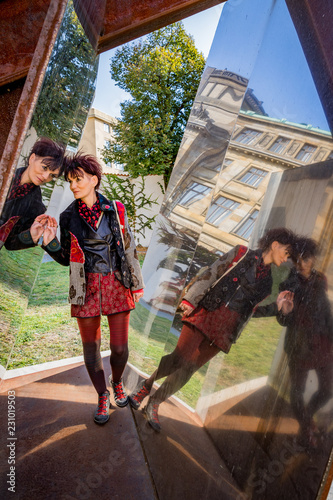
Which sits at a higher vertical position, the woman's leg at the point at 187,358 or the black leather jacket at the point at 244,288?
the black leather jacket at the point at 244,288

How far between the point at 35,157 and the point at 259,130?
1.17m

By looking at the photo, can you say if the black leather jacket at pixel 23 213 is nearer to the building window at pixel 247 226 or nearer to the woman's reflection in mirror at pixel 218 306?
the woman's reflection in mirror at pixel 218 306

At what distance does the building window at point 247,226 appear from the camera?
1466 mm

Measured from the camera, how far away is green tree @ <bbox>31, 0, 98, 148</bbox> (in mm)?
1761

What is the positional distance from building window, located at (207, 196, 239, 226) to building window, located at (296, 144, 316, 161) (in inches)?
16.5

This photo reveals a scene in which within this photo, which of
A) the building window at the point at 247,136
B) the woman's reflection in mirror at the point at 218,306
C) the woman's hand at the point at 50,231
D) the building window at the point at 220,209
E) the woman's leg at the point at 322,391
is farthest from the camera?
the woman's hand at the point at 50,231

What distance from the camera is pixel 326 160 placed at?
1.13 metres

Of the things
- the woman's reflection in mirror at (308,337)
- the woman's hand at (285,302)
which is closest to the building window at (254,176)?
the woman's reflection in mirror at (308,337)

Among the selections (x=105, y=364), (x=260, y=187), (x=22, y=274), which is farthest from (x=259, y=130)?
(x=105, y=364)

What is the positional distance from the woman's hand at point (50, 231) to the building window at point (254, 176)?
1.15 metres

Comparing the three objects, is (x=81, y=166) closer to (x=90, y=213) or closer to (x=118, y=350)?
(x=90, y=213)

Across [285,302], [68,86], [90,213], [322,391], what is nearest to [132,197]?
[90,213]

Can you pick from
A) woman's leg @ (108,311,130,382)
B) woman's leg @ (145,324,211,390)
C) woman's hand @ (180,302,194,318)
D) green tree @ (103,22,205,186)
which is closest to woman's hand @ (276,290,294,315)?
woman's leg @ (145,324,211,390)

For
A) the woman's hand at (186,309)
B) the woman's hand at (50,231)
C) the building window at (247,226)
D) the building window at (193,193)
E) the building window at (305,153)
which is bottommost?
the woman's hand at (186,309)
